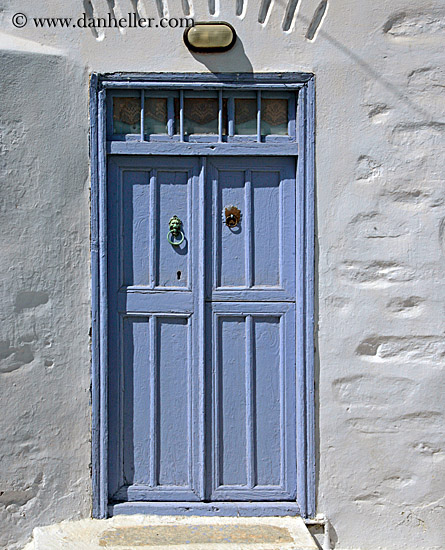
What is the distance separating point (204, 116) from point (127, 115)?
→ 40 cm

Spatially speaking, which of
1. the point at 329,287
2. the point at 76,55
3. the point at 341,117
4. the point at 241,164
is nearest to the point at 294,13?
the point at 341,117

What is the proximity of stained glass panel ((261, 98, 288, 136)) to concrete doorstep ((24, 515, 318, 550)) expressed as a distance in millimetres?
2011

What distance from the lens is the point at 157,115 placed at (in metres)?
3.59

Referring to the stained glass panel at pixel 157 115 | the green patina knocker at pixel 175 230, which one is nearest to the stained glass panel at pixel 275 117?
the stained glass panel at pixel 157 115

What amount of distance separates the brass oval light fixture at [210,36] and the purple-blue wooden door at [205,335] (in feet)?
1.84

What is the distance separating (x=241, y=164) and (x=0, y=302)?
1427 mm

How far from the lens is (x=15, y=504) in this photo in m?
3.51

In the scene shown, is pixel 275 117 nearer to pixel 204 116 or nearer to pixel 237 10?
pixel 204 116

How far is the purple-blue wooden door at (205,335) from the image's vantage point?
3.58m

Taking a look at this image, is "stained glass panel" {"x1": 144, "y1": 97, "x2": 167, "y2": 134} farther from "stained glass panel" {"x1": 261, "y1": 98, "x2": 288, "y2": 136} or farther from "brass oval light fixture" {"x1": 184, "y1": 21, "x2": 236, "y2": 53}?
"stained glass panel" {"x1": 261, "y1": 98, "x2": 288, "y2": 136}

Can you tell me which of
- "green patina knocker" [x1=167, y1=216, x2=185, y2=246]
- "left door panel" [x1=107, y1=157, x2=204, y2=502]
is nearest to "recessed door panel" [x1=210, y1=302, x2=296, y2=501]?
"left door panel" [x1=107, y1=157, x2=204, y2=502]

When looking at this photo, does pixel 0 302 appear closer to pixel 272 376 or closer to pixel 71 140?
pixel 71 140

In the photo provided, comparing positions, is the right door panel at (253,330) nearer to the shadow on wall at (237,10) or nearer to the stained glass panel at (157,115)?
the stained glass panel at (157,115)

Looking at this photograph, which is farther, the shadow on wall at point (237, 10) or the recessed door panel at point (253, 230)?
the recessed door panel at point (253, 230)
